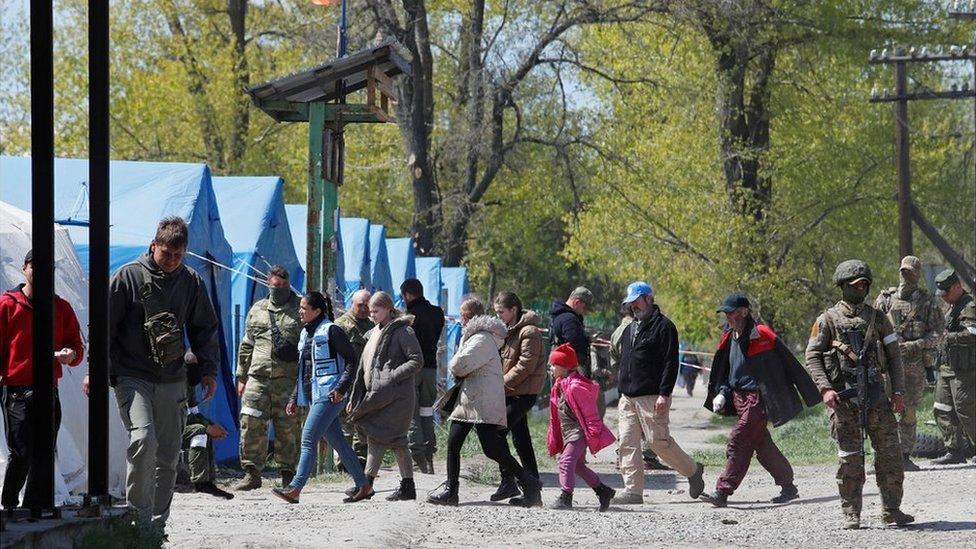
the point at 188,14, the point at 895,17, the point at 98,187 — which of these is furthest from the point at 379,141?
the point at 98,187

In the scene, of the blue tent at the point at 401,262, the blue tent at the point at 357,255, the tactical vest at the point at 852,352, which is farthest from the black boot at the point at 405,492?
the blue tent at the point at 401,262

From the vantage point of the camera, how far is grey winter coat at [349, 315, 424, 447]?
11.7m

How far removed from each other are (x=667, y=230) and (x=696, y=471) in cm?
2361

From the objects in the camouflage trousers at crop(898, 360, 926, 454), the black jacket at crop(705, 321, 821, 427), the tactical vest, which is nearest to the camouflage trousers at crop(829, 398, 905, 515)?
the tactical vest

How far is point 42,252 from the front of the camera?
7.01 meters

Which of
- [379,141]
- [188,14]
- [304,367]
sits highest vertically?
[188,14]

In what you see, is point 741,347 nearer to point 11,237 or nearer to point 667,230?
point 11,237

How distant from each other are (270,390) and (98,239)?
5594 millimetres

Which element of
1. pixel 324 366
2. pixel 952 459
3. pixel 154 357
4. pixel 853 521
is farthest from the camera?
pixel 952 459

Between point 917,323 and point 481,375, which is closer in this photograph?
point 481,375

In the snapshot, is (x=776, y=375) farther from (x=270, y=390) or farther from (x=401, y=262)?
(x=401, y=262)

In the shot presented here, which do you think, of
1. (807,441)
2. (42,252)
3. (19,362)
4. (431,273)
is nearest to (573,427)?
(19,362)

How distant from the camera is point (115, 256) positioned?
14.1m

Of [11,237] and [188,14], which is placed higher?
[188,14]
